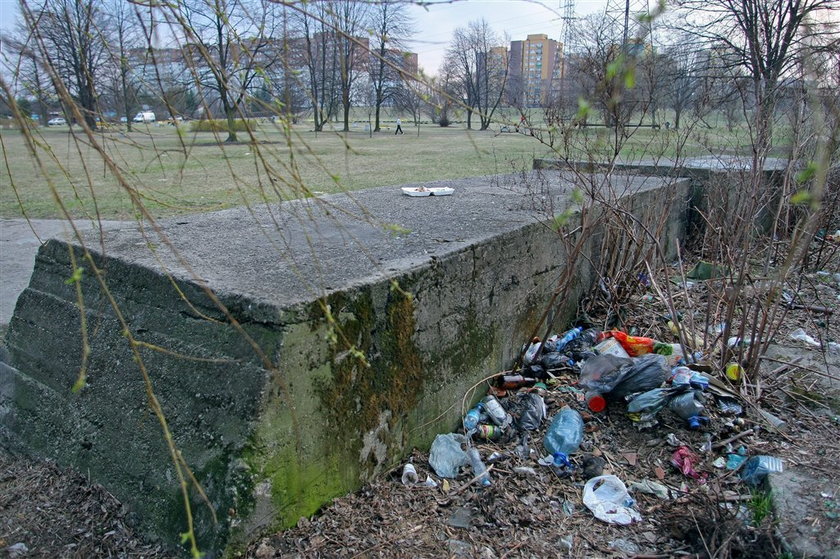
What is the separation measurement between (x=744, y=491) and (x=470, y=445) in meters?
1.11

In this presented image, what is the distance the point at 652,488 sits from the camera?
262 centimetres

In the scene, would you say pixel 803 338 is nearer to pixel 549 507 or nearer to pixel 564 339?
pixel 564 339

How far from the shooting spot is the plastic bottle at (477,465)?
2.61 meters

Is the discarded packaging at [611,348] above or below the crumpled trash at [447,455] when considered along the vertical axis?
above

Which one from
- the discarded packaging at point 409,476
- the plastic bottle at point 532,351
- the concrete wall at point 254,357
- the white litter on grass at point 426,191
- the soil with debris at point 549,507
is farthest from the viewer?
the white litter on grass at point 426,191

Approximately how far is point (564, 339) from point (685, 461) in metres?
1.15

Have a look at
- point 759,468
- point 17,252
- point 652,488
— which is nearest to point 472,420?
Result: point 652,488

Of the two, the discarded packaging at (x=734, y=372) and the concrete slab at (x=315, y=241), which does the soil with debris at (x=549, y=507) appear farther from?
the concrete slab at (x=315, y=241)

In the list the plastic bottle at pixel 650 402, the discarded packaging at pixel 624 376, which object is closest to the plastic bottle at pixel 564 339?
the discarded packaging at pixel 624 376

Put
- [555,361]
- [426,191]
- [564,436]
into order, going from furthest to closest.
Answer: [426,191]
[555,361]
[564,436]

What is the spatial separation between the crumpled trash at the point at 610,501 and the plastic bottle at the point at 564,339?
3.69 feet

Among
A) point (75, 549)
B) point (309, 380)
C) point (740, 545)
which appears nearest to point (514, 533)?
point (740, 545)

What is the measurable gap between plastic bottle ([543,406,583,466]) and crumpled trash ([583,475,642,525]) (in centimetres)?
17

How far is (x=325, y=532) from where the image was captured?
222 cm
